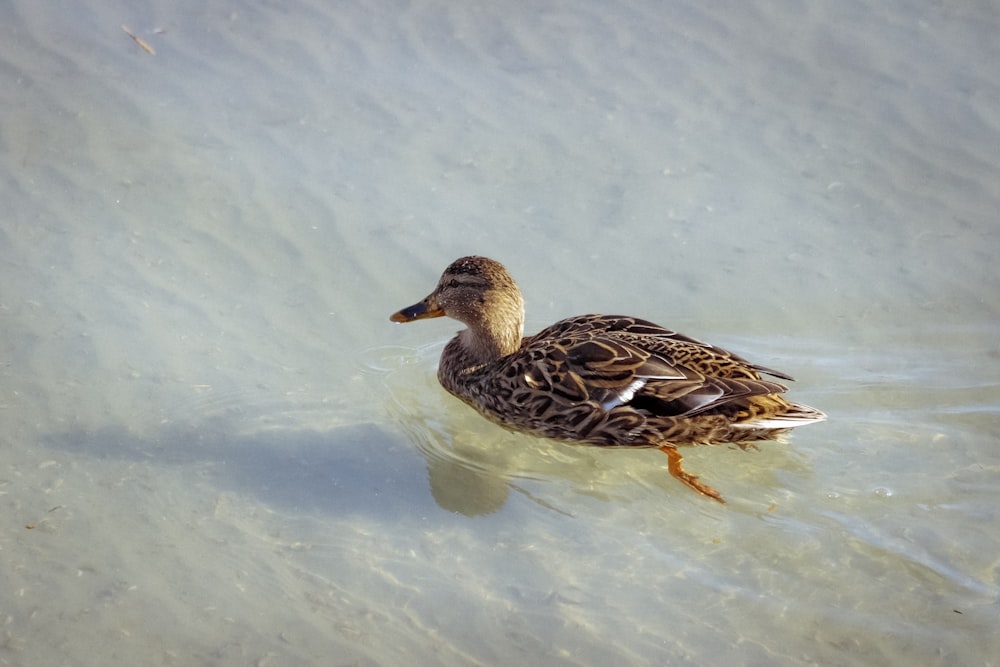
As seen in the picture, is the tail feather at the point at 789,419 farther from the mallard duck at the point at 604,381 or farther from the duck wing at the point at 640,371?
the duck wing at the point at 640,371

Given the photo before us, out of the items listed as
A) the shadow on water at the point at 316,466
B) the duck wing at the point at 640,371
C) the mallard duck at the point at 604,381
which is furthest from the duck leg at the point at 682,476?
the shadow on water at the point at 316,466

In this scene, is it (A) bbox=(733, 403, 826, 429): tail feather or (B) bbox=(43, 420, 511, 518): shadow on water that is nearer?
(B) bbox=(43, 420, 511, 518): shadow on water

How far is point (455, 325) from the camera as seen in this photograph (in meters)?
6.32

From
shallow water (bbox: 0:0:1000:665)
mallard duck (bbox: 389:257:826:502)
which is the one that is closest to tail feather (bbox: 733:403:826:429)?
mallard duck (bbox: 389:257:826:502)

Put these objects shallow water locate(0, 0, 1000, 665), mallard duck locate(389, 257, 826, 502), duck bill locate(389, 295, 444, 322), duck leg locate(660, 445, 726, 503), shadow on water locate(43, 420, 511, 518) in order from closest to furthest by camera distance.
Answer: shallow water locate(0, 0, 1000, 665) < shadow on water locate(43, 420, 511, 518) < duck leg locate(660, 445, 726, 503) < mallard duck locate(389, 257, 826, 502) < duck bill locate(389, 295, 444, 322)

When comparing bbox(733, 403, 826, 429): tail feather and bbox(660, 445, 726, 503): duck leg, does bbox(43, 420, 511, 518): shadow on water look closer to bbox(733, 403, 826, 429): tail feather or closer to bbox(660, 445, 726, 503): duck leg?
bbox(660, 445, 726, 503): duck leg

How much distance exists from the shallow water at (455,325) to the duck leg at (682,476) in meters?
0.08

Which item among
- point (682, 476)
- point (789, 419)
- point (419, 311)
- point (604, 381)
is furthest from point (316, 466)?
point (789, 419)

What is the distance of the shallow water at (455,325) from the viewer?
13.9ft

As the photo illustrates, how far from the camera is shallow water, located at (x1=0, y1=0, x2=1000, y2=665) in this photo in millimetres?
4246

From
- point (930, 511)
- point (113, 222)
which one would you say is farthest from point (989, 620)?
point (113, 222)

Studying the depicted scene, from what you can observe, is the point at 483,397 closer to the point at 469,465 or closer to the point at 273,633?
the point at 469,465

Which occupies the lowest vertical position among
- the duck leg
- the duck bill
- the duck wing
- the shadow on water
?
the shadow on water

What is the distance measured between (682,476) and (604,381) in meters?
0.57
